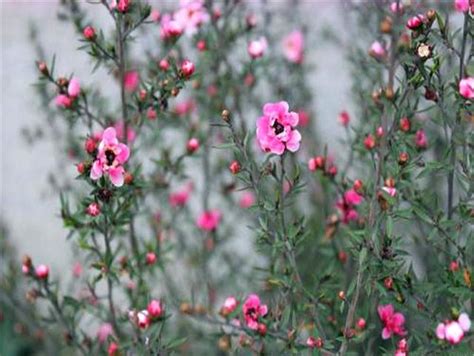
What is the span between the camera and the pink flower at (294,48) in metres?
2.97

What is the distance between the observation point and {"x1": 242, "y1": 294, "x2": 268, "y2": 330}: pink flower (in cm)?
188

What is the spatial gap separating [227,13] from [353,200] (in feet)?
2.26

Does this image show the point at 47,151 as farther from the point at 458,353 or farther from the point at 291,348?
the point at 458,353

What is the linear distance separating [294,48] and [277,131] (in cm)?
136

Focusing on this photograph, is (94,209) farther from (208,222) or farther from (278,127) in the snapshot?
(208,222)

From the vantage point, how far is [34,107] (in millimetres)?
3988

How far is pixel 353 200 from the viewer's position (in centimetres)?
219

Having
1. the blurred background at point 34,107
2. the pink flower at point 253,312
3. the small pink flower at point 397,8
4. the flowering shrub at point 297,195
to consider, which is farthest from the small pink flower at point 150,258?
the blurred background at point 34,107

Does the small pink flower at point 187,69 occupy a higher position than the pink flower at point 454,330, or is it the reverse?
the small pink flower at point 187,69

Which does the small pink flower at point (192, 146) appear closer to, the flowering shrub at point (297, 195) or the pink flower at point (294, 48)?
the flowering shrub at point (297, 195)

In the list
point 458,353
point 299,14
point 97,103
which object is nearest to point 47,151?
point 299,14

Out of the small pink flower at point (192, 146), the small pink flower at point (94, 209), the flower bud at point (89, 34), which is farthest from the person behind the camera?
the small pink flower at point (192, 146)

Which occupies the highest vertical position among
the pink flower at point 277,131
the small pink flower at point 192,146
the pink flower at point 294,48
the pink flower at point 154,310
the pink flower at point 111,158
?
the pink flower at point 277,131

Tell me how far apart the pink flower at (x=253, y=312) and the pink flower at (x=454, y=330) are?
407 mm
